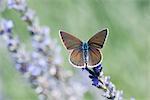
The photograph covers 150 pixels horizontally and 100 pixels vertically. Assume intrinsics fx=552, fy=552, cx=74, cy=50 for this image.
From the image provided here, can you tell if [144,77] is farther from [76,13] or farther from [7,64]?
[7,64]

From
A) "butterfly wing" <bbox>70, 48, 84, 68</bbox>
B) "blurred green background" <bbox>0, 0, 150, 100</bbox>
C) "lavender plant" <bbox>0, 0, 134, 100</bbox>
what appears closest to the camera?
"butterfly wing" <bbox>70, 48, 84, 68</bbox>

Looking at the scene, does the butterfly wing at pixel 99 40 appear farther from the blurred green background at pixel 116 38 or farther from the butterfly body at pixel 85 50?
the blurred green background at pixel 116 38

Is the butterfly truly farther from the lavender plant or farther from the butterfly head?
the lavender plant

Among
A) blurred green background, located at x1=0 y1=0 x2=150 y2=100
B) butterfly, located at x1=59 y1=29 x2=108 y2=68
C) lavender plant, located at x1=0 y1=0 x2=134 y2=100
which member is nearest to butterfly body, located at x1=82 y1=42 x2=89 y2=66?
butterfly, located at x1=59 y1=29 x2=108 y2=68

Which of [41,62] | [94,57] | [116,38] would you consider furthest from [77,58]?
[116,38]

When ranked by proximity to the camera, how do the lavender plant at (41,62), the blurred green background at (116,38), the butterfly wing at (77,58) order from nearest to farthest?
the butterfly wing at (77,58) → the lavender plant at (41,62) → the blurred green background at (116,38)

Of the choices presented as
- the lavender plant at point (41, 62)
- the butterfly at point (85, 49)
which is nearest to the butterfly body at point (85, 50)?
the butterfly at point (85, 49)

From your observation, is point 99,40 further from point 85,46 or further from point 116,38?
point 116,38
